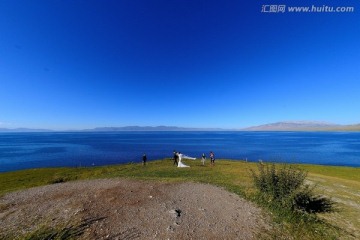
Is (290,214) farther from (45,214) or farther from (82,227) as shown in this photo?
(45,214)

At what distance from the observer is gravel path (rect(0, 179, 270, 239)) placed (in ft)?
35.8

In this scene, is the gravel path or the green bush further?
the green bush

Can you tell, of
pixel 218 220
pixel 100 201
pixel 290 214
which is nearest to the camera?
pixel 218 220

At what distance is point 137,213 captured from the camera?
13.2 m

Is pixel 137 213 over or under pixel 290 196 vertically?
under

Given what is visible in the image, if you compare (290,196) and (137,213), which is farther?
(290,196)

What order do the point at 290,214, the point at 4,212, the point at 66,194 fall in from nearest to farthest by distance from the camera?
1. the point at 290,214
2. the point at 4,212
3. the point at 66,194

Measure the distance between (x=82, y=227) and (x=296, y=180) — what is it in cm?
1441

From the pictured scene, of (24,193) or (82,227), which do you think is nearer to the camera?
(82,227)

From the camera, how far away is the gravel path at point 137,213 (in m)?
10.9

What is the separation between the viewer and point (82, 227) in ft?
37.3

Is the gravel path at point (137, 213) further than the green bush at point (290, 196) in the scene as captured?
No

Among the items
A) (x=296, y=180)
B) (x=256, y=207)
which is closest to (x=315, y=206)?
(x=296, y=180)

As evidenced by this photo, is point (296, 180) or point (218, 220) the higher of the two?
point (296, 180)
